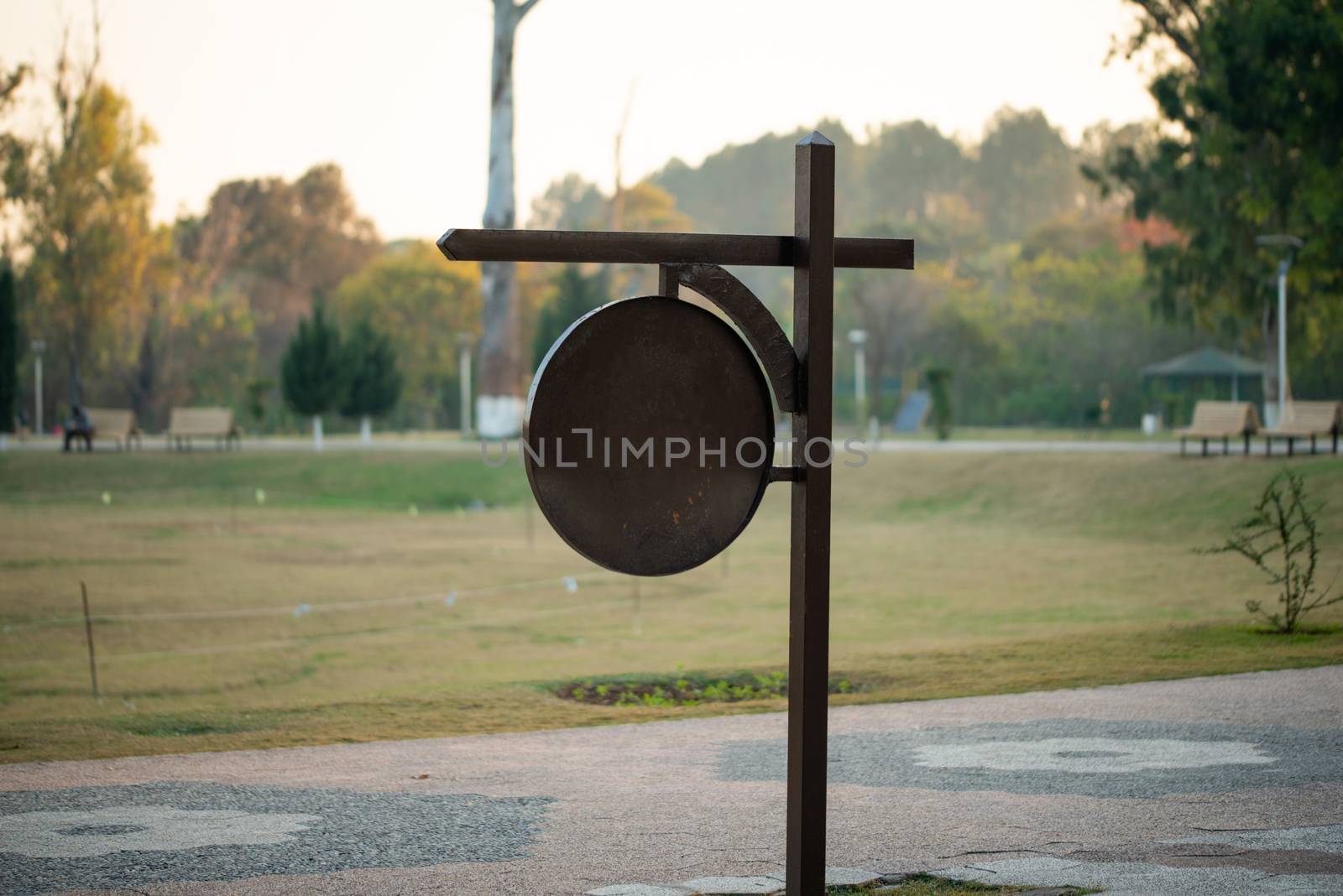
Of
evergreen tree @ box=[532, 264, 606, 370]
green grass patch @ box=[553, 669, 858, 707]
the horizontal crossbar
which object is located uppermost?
evergreen tree @ box=[532, 264, 606, 370]

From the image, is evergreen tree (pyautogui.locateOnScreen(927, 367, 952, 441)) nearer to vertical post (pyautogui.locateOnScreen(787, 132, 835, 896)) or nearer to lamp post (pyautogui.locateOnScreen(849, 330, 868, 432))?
lamp post (pyautogui.locateOnScreen(849, 330, 868, 432))

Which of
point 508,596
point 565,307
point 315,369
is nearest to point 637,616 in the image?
point 508,596

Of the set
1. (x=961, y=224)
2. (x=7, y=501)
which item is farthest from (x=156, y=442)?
(x=961, y=224)

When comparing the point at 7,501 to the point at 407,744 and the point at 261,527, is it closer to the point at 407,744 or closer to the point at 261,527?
the point at 261,527

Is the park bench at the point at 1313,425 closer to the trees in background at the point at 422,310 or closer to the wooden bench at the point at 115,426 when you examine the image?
the wooden bench at the point at 115,426

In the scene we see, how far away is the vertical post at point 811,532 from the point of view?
4.56 metres

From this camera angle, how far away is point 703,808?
19.4ft

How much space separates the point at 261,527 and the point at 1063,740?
18.6 meters

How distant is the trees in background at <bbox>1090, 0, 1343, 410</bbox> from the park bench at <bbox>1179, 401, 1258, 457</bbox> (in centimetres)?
384

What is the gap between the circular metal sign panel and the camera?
448cm

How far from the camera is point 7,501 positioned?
26.9 m

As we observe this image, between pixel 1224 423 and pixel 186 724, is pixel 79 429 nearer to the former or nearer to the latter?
pixel 1224 423

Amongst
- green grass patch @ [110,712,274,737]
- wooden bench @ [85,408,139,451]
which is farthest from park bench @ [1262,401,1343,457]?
wooden bench @ [85,408,139,451]

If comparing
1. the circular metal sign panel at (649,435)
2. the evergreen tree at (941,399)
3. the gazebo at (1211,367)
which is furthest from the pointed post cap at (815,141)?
the gazebo at (1211,367)
